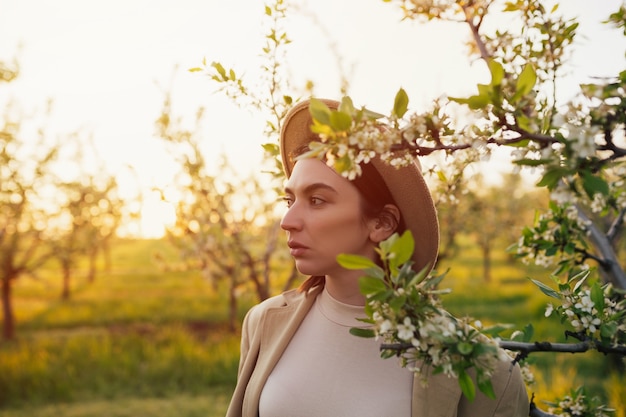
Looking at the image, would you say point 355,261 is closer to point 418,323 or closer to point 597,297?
point 418,323

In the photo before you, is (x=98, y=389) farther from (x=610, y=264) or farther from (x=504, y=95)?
(x=504, y=95)

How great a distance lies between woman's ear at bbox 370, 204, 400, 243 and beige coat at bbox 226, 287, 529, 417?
15.9 inches

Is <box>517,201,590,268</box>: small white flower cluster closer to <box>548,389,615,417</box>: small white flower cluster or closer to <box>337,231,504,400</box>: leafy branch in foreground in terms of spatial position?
<box>548,389,615,417</box>: small white flower cluster

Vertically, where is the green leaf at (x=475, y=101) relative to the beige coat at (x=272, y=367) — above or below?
above

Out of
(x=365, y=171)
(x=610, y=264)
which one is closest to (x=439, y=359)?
(x=365, y=171)

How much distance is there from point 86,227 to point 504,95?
41.2ft

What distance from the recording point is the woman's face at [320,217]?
1747 millimetres

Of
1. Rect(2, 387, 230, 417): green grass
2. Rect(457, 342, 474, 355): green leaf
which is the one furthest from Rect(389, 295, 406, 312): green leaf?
Rect(2, 387, 230, 417): green grass

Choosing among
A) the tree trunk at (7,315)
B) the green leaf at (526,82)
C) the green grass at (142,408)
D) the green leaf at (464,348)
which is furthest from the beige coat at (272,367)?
the tree trunk at (7,315)

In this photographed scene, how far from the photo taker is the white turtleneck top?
1.70m

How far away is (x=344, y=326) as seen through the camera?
6.19 feet

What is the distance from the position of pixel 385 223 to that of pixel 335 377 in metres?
0.53

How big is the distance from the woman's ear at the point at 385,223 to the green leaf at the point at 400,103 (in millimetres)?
759

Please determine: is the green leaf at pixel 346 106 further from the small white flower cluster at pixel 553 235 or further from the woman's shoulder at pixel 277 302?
the small white flower cluster at pixel 553 235
